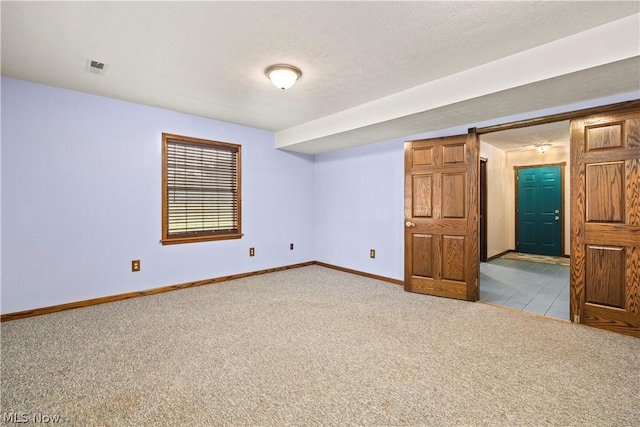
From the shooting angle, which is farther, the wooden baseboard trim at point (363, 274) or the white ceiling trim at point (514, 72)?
the wooden baseboard trim at point (363, 274)

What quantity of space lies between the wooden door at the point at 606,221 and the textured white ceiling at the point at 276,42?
39 cm

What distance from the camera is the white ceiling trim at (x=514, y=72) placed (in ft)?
6.68

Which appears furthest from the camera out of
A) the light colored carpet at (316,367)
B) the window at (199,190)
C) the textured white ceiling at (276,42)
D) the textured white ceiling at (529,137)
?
the textured white ceiling at (529,137)

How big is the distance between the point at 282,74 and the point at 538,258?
6270 millimetres

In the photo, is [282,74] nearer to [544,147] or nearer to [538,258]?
[544,147]

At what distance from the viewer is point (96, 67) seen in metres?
2.71

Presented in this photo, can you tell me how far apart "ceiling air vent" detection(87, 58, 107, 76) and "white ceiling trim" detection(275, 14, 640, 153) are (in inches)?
97.3

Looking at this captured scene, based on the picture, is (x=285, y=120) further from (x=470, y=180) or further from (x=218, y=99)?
(x=470, y=180)

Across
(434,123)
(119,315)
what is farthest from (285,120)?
(119,315)

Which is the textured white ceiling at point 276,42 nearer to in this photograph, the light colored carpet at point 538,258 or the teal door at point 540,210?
the light colored carpet at point 538,258

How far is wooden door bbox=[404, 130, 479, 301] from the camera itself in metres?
3.53

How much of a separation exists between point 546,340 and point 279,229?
3.71 meters

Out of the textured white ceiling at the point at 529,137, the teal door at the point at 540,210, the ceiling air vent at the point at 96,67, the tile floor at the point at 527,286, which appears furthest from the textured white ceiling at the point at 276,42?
the teal door at the point at 540,210

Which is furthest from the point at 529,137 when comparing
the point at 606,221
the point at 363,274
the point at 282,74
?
the point at 282,74
